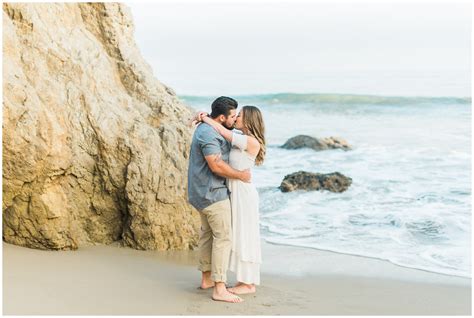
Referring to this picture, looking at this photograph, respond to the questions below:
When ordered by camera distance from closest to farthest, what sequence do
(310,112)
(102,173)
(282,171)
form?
(102,173)
(282,171)
(310,112)

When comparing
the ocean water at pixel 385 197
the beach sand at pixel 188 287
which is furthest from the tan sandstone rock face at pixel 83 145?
the ocean water at pixel 385 197

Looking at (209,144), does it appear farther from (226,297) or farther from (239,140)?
(226,297)

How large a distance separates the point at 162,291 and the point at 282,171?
892 centimetres

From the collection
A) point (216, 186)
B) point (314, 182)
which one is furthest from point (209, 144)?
point (314, 182)

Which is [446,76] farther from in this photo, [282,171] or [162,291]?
[162,291]

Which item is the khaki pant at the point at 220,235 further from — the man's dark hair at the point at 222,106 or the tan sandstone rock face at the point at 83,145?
the tan sandstone rock face at the point at 83,145

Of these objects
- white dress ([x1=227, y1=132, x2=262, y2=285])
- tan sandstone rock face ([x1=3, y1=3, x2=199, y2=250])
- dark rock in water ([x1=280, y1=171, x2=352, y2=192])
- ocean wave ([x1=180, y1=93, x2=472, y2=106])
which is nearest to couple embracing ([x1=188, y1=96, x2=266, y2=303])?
white dress ([x1=227, y1=132, x2=262, y2=285])

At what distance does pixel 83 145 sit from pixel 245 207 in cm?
209

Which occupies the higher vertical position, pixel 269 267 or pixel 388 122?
pixel 388 122

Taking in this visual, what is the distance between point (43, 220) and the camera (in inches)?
259

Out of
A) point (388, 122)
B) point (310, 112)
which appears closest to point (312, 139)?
point (388, 122)

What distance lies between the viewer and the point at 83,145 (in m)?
6.94

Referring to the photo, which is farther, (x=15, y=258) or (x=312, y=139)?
(x=312, y=139)

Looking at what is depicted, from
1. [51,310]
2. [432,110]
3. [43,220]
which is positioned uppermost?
[432,110]
